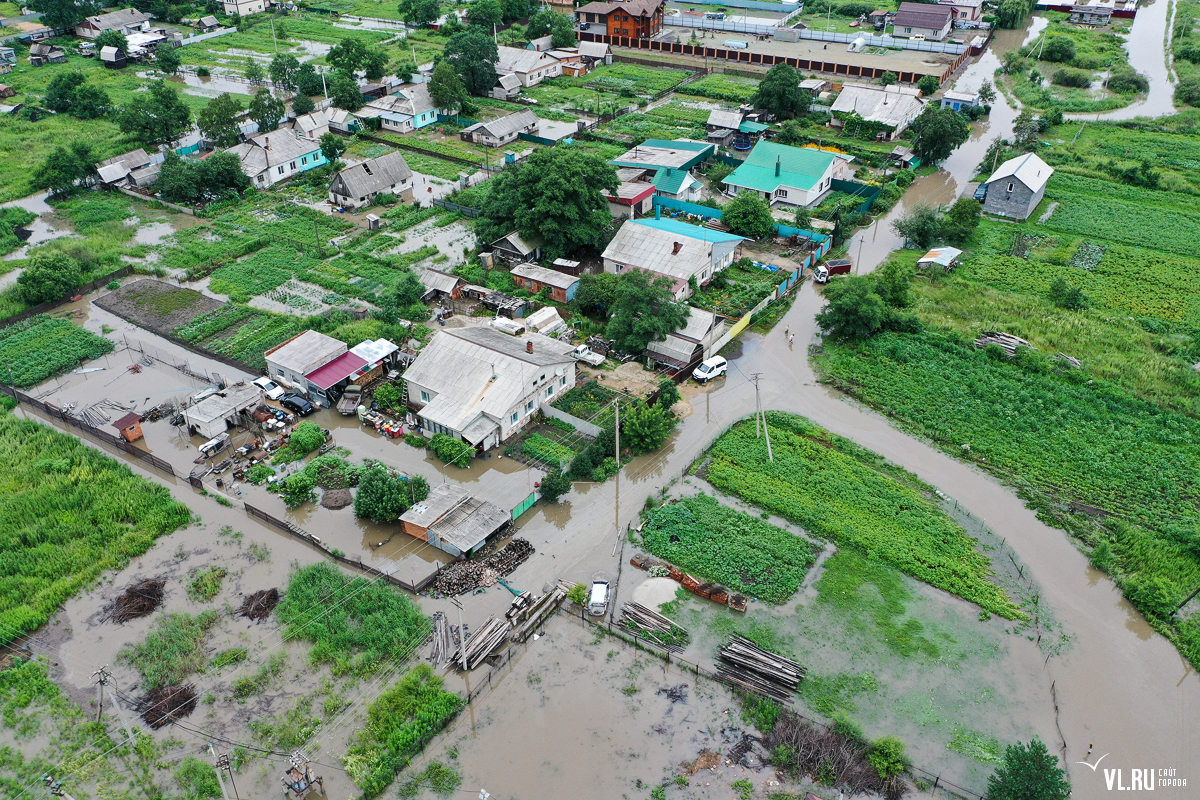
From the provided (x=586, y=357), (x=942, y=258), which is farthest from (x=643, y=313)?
(x=942, y=258)

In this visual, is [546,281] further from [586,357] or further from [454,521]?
[454,521]

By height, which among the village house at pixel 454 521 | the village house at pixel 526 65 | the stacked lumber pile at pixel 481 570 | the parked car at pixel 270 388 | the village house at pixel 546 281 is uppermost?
the village house at pixel 526 65

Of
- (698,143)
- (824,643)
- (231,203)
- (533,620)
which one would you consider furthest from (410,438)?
(698,143)

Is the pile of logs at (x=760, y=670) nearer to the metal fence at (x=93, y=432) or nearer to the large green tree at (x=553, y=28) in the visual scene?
the metal fence at (x=93, y=432)

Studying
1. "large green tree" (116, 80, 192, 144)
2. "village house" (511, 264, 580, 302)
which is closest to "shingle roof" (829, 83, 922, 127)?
"village house" (511, 264, 580, 302)

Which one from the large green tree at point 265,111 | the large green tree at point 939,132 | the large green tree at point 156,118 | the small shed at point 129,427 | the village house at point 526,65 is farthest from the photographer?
the village house at point 526,65

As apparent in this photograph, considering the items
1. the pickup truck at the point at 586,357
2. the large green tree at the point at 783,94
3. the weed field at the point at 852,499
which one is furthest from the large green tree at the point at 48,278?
the large green tree at the point at 783,94

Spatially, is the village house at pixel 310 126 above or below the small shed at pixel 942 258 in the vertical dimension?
above
